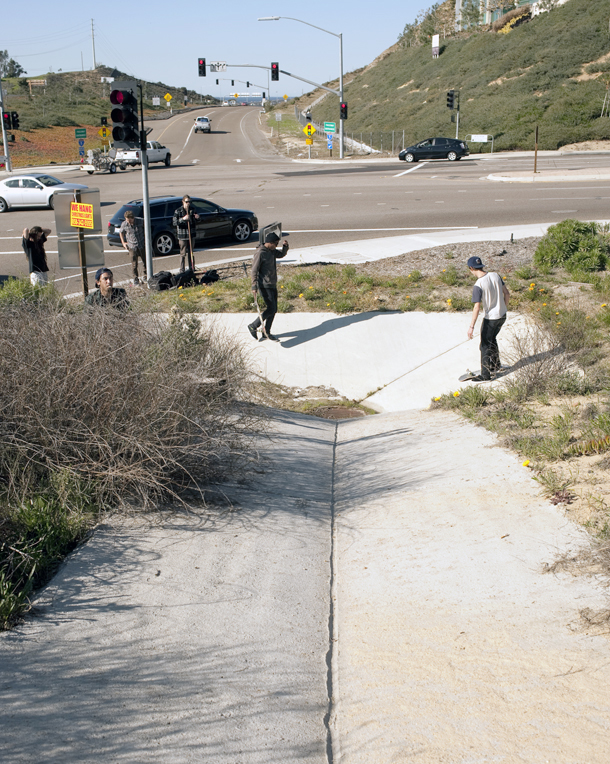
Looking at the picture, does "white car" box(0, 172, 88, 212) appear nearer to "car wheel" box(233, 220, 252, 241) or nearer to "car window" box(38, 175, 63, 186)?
"car window" box(38, 175, 63, 186)

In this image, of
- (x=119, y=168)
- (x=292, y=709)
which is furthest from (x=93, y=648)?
(x=119, y=168)

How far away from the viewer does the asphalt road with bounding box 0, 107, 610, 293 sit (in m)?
19.3

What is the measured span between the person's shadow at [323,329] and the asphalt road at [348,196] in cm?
374

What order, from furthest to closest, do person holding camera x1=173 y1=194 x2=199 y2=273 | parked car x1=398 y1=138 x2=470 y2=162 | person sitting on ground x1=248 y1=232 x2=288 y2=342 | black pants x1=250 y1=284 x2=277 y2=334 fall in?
A: 1. parked car x1=398 y1=138 x2=470 y2=162
2. person holding camera x1=173 y1=194 x2=199 y2=273
3. black pants x1=250 y1=284 x2=277 y2=334
4. person sitting on ground x1=248 y1=232 x2=288 y2=342

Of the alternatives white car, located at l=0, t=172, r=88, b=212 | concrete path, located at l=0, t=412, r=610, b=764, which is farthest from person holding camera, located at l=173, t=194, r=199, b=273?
white car, located at l=0, t=172, r=88, b=212

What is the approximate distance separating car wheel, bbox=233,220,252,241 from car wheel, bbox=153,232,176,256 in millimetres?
1873

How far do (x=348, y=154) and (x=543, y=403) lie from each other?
4702 cm

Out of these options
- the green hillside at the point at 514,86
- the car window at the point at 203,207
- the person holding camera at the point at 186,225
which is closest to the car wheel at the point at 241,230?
the car window at the point at 203,207

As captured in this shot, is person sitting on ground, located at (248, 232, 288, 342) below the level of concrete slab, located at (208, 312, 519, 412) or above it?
above

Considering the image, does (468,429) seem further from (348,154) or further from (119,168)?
(348,154)

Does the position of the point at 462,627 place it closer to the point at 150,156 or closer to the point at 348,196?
the point at 348,196

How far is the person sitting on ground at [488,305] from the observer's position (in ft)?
30.4

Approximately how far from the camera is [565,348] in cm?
957

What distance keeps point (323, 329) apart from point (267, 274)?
1509 millimetres
